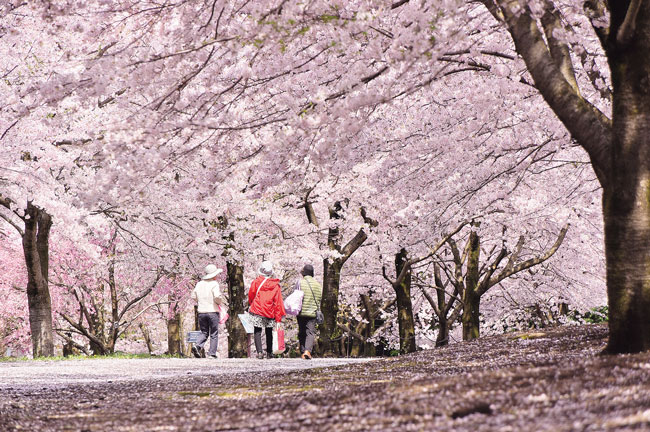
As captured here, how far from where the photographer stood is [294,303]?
14.4 m

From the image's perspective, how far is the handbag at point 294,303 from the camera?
14406 millimetres

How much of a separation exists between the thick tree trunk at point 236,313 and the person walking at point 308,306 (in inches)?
276

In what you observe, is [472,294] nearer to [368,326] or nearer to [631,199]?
[368,326]

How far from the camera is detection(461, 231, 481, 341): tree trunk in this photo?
20312 mm

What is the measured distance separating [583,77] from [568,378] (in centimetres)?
853

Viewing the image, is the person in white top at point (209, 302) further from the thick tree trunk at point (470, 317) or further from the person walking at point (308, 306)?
the thick tree trunk at point (470, 317)

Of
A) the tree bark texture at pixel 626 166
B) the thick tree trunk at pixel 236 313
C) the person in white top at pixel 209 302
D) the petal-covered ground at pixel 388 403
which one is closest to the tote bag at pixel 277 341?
the person in white top at pixel 209 302

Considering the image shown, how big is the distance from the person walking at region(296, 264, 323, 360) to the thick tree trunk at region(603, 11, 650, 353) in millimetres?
8671

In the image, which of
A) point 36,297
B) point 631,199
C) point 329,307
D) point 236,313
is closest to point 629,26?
point 631,199

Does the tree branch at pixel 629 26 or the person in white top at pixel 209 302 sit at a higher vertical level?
the tree branch at pixel 629 26

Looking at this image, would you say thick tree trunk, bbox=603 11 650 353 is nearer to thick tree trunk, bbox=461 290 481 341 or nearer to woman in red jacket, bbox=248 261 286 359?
woman in red jacket, bbox=248 261 286 359

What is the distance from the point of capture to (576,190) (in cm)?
1672

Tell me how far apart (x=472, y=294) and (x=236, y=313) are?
6.96 meters

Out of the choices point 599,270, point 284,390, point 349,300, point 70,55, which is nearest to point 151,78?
point 70,55
